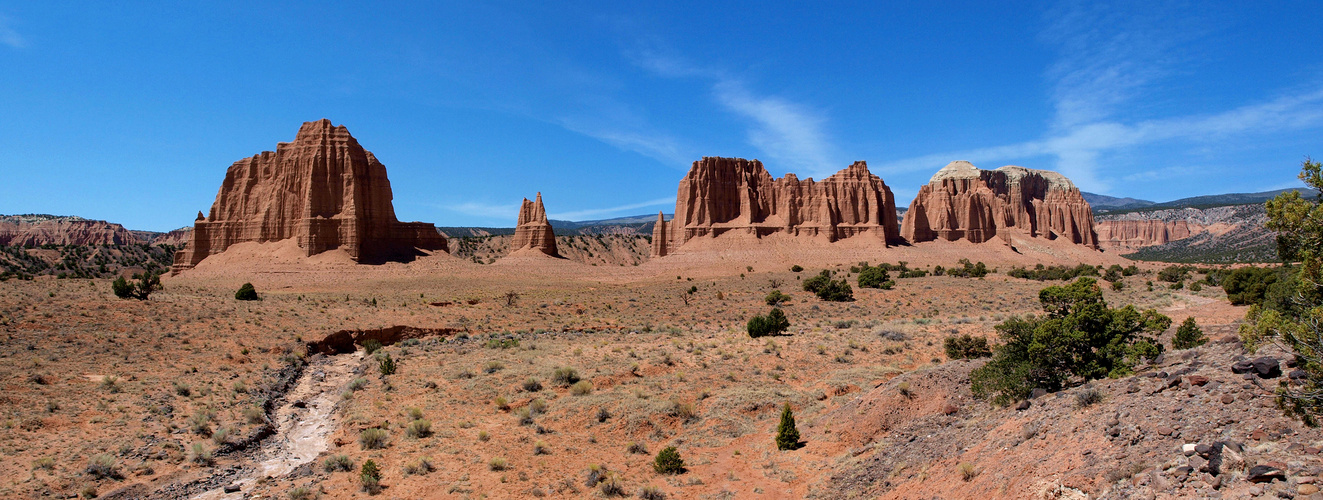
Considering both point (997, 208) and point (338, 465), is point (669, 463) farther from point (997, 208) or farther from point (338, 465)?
point (997, 208)

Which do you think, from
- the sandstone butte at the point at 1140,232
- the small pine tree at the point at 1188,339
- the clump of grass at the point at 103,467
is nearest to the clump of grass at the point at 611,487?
the clump of grass at the point at 103,467

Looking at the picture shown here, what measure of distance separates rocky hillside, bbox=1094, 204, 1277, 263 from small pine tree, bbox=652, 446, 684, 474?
9156 cm

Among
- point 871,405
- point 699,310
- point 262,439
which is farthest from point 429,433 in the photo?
point 699,310

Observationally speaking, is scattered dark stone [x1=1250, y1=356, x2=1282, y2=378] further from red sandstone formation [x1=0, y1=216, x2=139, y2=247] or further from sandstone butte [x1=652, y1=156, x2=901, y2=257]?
red sandstone formation [x1=0, y1=216, x2=139, y2=247]

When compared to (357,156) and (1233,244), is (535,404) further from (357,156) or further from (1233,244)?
(1233,244)

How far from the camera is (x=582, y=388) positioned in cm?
1803

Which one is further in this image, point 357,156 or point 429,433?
point 357,156

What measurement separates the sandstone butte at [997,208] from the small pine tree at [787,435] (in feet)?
287

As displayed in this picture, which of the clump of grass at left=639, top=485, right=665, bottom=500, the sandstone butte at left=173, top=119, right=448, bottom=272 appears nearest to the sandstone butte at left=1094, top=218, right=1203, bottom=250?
the sandstone butte at left=173, top=119, right=448, bottom=272

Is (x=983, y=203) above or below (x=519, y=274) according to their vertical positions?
above

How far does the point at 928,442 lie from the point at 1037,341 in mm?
2914

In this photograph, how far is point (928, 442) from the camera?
35.3 ft

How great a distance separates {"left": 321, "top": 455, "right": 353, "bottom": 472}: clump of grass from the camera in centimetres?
1319

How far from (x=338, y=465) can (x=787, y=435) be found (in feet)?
30.0
